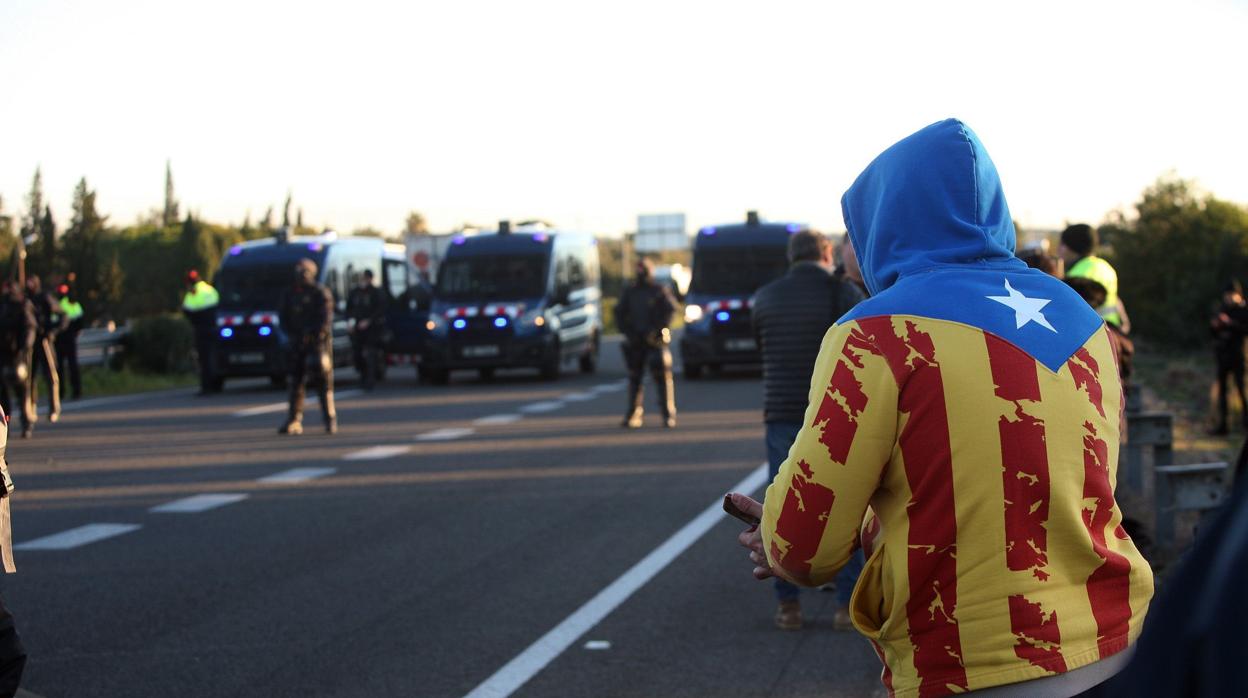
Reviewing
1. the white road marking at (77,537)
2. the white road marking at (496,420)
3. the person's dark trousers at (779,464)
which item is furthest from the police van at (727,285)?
the person's dark trousers at (779,464)

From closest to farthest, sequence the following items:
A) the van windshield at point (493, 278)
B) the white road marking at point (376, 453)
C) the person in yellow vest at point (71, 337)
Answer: the white road marking at point (376, 453), the person in yellow vest at point (71, 337), the van windshield at point (493, 278)

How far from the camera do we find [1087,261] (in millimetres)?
9031

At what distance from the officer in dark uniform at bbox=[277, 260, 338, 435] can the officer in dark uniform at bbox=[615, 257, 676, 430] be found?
3248 mm

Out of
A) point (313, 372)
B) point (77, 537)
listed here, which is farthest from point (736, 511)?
point (313, 372)

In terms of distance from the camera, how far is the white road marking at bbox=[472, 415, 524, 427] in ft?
60.8

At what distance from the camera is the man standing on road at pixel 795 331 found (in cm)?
769

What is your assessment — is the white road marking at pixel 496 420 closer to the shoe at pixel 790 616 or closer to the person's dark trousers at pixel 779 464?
the person's dark trousers at pixel 779 464

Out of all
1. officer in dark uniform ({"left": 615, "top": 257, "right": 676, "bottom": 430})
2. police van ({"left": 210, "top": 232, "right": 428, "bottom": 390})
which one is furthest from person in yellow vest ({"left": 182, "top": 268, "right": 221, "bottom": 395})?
officer in dark uniform ({"left": 615, "top": 257, "right": 676, "bottom": 430})

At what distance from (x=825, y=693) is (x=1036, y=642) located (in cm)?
390

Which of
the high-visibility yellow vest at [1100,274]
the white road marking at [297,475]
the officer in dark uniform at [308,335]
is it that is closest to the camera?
the high-visibility yellow vest at [1100,274]

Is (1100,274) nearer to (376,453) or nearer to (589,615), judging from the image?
(589,615)

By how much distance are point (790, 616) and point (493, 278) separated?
20.0 meters

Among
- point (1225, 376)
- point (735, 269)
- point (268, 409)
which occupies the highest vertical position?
point (735, 269)

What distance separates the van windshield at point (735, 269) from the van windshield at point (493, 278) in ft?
8.75
